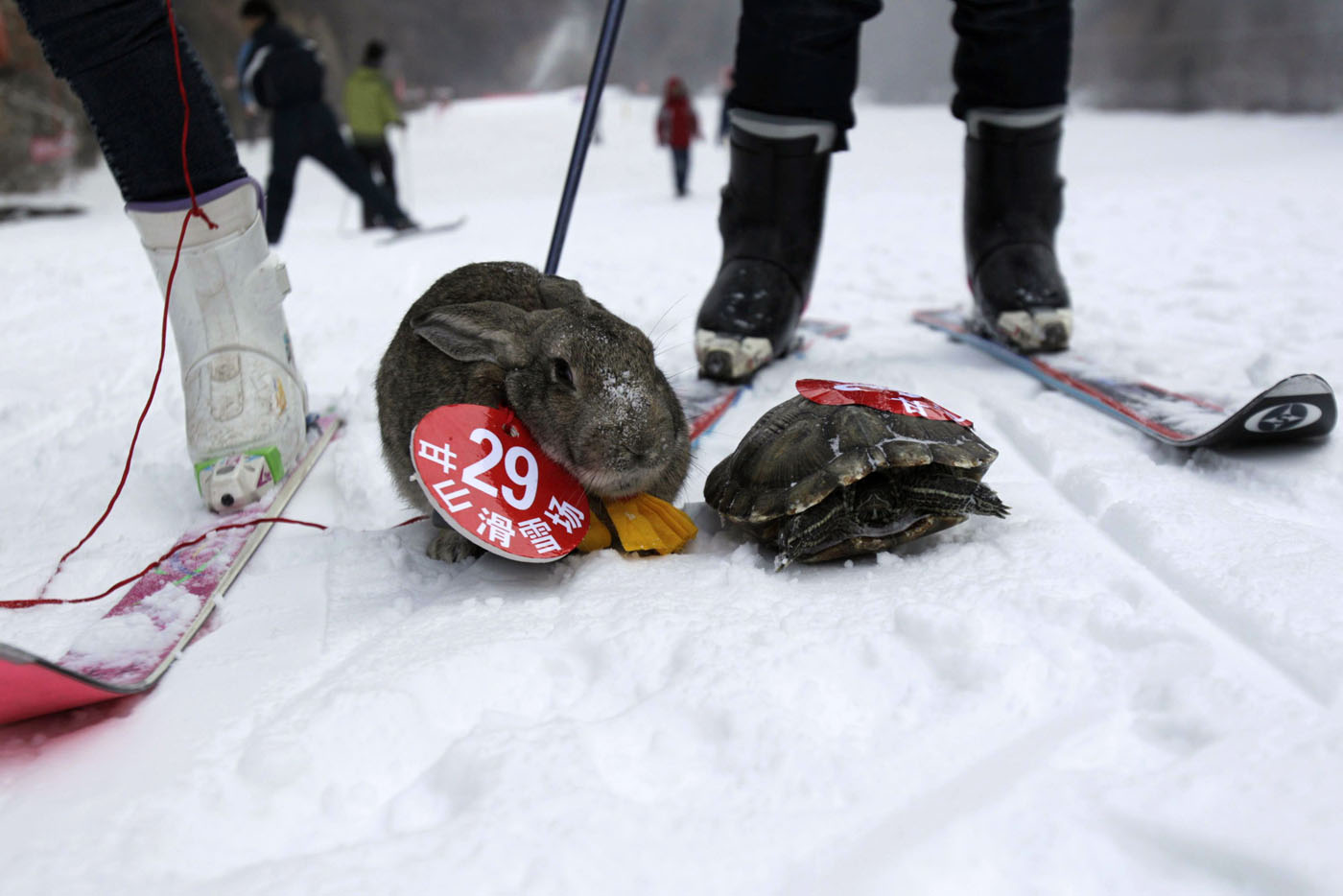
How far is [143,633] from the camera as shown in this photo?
75.6 inches

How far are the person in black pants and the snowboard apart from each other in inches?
70.1

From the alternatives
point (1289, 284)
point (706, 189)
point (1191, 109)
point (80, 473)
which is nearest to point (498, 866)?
point (80, 473)

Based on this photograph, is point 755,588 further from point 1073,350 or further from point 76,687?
point 1073,350

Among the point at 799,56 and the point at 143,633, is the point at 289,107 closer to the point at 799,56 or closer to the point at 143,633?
the point at 799,56

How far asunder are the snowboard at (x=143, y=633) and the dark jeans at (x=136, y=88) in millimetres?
923

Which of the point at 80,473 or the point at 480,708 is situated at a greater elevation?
the point at 480,708

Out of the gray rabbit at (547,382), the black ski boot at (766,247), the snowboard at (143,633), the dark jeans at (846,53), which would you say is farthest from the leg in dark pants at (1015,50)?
the snowboard at (143,633)

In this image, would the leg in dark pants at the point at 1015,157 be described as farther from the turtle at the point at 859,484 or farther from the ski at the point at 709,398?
the turtle at the point at 859,484

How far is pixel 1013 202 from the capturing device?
384 cm

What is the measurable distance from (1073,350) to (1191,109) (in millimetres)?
21304

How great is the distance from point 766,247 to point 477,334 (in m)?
1.84

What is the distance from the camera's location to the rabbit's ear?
218 cm

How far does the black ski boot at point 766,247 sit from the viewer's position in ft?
11.7

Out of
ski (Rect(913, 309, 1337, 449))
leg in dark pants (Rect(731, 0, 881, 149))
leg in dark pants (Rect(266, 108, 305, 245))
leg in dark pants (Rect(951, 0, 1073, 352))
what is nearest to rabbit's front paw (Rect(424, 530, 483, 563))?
ski (Rect(913, 309, 1337, 449))
